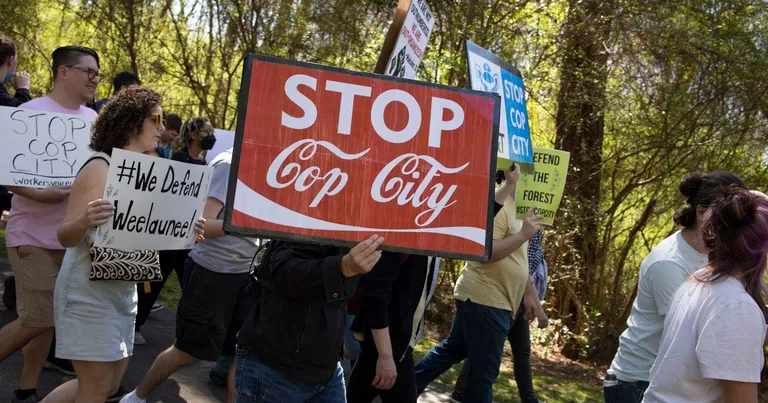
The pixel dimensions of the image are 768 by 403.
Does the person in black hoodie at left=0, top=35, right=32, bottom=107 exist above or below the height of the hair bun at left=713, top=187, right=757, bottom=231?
above

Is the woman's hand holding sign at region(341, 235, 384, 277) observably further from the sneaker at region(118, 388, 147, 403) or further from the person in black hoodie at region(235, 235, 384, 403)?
the sneaker at region(118, 388, 147, 403)

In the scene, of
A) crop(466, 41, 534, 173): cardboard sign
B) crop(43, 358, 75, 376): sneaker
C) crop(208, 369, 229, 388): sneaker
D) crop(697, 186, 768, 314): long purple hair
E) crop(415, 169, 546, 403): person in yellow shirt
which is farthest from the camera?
crop(208, 369, 229, 388): sneaker

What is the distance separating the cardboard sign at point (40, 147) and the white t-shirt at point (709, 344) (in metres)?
3.45

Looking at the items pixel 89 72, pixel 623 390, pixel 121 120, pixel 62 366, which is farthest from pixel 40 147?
pixel 623 390

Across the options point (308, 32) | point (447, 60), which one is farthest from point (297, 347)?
point (308, 32)

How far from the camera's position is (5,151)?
188 inches

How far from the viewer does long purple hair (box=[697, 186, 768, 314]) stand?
3039 mm

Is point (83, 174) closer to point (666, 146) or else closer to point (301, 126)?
point (301, 126)

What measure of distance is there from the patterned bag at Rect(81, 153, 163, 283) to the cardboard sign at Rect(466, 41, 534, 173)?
1.90m

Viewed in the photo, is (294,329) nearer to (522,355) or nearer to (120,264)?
(120,264)

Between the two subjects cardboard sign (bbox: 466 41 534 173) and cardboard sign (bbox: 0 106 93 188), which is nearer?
cardboard sign (bbox: 466 41 534 173)

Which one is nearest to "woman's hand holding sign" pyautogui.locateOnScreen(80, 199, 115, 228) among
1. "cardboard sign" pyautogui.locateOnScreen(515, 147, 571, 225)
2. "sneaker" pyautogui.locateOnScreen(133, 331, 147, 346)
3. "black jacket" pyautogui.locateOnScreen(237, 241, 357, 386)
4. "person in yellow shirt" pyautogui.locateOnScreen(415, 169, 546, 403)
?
"black jacket" pyautogui.locateOnScreen(237, 241, 357, 386)

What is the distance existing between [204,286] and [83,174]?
137cm

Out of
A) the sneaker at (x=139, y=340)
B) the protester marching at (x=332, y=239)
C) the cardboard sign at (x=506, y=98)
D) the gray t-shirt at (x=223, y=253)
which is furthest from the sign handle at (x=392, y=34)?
the sneaker at (x=139, y=340)
